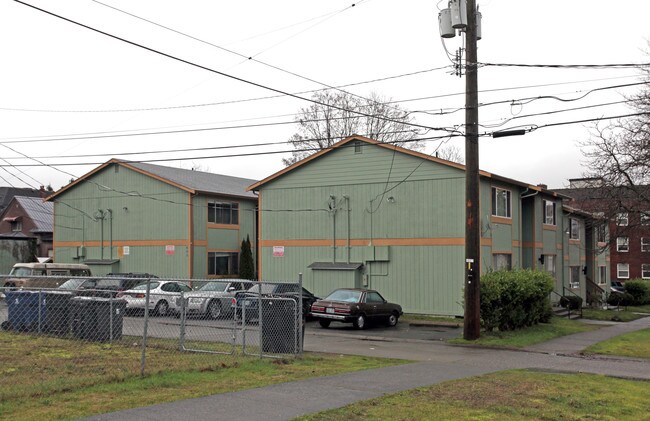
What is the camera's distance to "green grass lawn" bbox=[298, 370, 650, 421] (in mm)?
9211

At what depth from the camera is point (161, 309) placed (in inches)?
733

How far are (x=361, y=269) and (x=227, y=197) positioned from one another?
1228cm

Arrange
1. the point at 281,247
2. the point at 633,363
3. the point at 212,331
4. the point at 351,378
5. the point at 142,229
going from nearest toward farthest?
1. the point at 351,378
2. the point at 212,331
3. the point at 633,363
4. the point at 281,247
5. the point at 142,229

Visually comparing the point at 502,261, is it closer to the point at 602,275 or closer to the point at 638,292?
the point at 602,275

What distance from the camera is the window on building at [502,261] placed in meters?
30.3

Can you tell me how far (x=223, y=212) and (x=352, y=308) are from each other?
17612mm

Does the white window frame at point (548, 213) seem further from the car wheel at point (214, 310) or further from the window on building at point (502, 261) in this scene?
the car wheel at point (214, 310)

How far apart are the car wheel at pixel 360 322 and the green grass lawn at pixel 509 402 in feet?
35.9

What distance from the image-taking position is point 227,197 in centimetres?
3966

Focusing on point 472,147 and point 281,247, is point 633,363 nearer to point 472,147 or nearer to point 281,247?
point 472,147

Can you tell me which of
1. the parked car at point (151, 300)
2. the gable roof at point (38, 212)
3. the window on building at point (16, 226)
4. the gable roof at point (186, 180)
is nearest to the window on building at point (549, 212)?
the gable roof at point (186, 180)

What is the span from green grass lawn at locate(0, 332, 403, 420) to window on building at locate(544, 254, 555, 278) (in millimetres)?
22458

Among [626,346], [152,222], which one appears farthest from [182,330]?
[152,222]

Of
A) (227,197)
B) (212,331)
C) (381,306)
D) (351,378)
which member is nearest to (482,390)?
(351,378)
